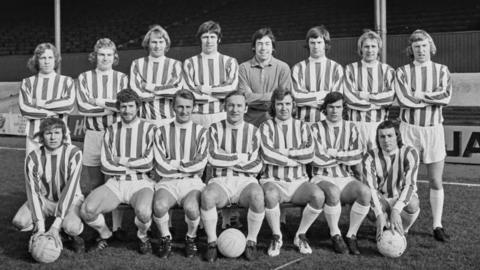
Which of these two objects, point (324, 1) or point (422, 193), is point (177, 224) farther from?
point (324, 1)

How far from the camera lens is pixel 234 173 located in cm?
425

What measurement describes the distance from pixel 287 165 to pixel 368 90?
3.32 feet

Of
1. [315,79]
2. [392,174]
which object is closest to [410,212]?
[392,174]

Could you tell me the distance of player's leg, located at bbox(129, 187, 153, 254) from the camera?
393 cm

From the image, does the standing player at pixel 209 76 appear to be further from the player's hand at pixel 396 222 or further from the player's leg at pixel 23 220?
the player's hand at pixel 396 222

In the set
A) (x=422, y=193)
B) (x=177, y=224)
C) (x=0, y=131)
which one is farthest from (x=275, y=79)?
(x=0, y=131)

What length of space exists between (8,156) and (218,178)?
6.69 m

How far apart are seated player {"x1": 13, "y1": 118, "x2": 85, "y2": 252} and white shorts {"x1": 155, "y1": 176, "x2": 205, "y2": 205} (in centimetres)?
63

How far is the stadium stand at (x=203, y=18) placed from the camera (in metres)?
13.2

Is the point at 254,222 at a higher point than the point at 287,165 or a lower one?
lower

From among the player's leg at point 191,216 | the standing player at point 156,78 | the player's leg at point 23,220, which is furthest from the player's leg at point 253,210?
the player's leg at point 23,220

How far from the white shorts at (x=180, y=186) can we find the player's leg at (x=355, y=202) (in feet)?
3.55

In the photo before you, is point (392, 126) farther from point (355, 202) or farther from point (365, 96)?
point (355, 202)

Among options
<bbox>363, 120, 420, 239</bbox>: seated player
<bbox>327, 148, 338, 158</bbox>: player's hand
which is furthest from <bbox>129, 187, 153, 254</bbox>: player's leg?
<bbox>363, 120, 420, 239</bbox>: seated player
